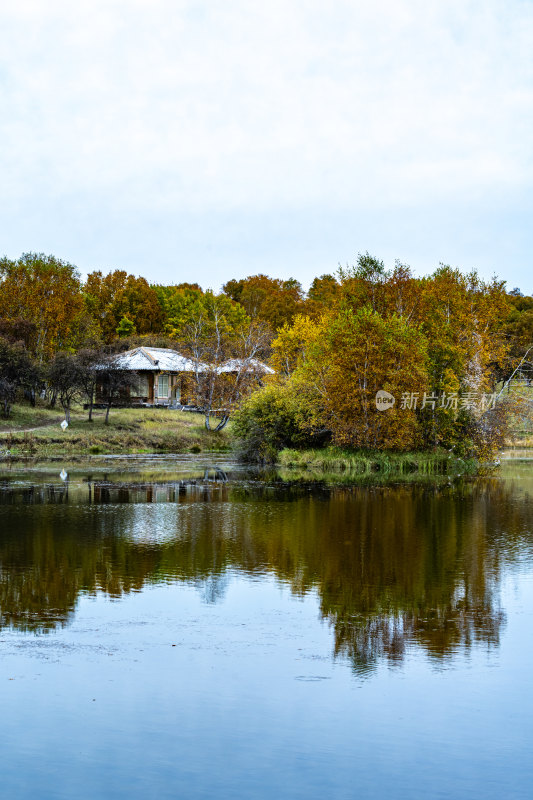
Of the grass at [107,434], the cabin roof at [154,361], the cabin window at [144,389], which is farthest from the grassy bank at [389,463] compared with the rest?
the cabin window at [144,389]

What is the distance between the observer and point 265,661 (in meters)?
Result: 9.36

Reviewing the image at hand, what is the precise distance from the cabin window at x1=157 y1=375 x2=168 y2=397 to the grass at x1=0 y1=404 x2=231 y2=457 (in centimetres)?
950

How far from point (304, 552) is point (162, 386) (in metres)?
54.0

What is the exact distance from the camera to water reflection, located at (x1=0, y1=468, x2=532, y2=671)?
1102 cm

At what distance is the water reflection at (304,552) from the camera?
11.0 m

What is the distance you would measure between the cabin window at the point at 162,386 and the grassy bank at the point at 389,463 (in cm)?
3025

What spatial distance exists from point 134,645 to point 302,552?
22.4 ft

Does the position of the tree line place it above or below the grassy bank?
above

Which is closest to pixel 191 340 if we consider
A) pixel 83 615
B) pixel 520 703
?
pixel 83 615
